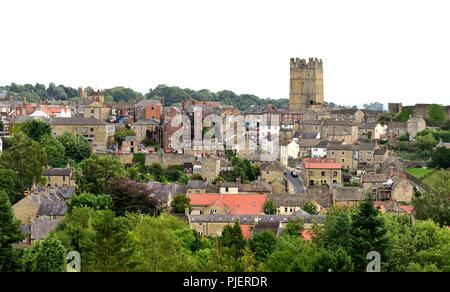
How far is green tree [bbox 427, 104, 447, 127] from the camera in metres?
72.1

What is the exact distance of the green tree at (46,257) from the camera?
2314 centimetres

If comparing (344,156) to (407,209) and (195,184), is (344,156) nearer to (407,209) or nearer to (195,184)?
(407,209)

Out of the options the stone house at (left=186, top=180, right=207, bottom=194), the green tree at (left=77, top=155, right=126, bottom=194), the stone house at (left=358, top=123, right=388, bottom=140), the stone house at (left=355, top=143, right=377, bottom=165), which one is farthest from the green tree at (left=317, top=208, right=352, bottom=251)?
the stone house at (left=358, top=123, right=388, bottom=140)

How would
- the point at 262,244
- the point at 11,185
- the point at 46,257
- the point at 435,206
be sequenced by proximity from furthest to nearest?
the point at 11,185, the point at 435,206, the point at 262,244, the point at 46,257

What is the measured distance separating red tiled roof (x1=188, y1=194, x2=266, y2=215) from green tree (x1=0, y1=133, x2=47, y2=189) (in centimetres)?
857

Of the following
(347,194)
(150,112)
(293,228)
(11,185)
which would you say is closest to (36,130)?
(150,112)

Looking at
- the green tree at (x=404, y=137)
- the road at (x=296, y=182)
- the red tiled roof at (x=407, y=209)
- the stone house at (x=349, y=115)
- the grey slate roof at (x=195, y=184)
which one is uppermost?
the stone house at (x=349, y=115)

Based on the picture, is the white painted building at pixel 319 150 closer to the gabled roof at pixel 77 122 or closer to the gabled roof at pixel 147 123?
the gabled roof at pixel 147 123

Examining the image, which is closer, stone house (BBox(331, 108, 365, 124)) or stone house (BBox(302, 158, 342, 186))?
stone house (BBox(302, 158, 342, 186))

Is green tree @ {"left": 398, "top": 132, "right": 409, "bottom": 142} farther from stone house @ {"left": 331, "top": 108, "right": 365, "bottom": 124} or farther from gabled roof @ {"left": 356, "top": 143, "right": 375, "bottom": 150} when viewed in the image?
gabled roof @ {"left": 356, "top": 143, "right": 375, "bottom": 150}

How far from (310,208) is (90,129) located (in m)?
20.4

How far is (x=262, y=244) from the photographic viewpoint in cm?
2856

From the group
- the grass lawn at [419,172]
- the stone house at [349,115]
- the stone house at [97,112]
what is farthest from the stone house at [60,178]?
the stone house at [349,115]

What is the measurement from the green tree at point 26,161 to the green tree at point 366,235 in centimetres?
2503
